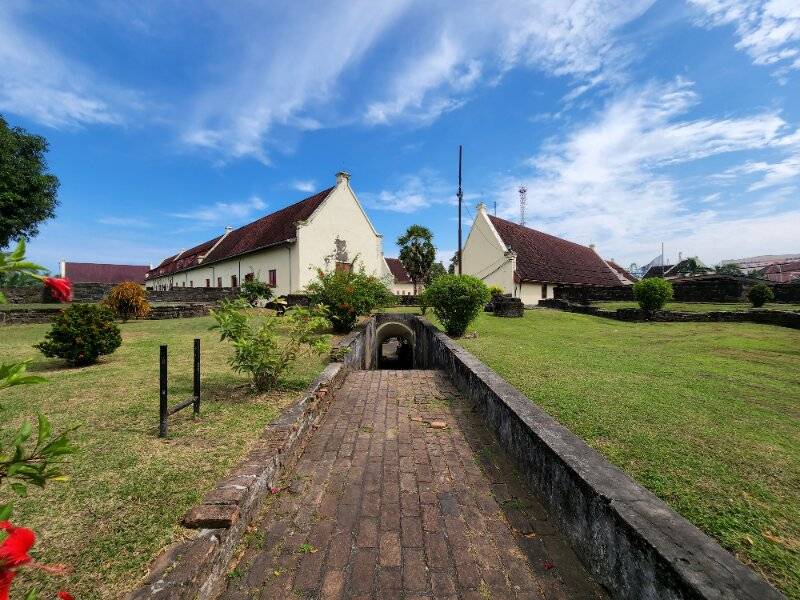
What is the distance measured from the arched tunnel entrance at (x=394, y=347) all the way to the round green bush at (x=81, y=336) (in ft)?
30.1

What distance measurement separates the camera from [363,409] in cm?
552

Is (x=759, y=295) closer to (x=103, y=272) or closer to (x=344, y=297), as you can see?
(x=344, y=297)

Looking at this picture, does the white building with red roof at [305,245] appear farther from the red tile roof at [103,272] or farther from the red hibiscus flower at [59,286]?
Answer: the red tile roof at [103,272]

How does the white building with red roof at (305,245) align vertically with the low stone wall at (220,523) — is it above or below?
above

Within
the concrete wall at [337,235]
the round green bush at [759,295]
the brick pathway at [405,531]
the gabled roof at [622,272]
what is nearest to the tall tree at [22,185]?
the concrete wall at [337,235]

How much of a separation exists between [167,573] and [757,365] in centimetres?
971

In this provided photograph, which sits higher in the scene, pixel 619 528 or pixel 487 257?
pixel 487 257

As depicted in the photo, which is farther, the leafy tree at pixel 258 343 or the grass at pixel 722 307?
the grass at pixel 722 307

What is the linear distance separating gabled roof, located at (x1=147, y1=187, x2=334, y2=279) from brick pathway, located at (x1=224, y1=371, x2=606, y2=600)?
19748 mm

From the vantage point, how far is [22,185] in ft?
67.3

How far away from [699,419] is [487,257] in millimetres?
24536

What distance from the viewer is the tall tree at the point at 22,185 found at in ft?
64.8

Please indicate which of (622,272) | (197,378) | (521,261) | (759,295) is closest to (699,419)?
(197,378)

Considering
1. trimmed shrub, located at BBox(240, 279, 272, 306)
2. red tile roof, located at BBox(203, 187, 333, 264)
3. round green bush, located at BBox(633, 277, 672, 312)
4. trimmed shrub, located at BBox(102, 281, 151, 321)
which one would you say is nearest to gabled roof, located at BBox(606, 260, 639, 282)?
round green bush, located at BBox(633, 277, 672, 312)
